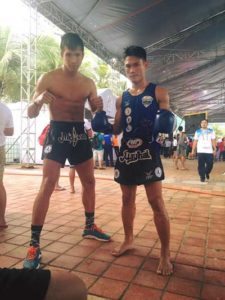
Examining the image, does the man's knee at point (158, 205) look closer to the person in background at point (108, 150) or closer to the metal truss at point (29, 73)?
the metal truss at point (29, 73)

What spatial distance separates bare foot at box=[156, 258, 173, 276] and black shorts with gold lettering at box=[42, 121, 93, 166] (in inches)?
45.0

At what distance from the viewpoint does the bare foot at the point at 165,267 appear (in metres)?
2.29

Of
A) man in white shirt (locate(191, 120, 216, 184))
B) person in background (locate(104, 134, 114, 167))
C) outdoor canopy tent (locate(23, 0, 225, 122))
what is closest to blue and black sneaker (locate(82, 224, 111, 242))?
man in white shirt (locate(191, 120, 216, 184))

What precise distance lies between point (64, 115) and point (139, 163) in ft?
2.79

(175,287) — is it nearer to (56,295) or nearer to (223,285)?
(223,285)

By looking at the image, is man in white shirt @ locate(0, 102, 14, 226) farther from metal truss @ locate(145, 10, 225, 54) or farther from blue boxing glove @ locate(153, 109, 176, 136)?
metal truss @ locate(145, 10, 225, 54)

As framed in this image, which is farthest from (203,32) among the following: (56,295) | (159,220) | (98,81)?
(56,295)

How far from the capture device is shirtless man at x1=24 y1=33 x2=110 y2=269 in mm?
2639

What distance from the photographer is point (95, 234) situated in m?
3.04

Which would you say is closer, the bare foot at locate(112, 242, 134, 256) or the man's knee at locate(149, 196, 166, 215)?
the man's knee at locate(149, 196, 166, 215)

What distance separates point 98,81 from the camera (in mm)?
17562

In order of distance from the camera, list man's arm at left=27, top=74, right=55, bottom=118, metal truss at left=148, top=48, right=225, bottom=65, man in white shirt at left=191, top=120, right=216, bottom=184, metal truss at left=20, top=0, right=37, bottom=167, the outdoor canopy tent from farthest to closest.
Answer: metal truss at left=148, top=48, right=225, bottom=65, metal truss at left=20, top=0, right=37, bottom=167, the outdoor canopy tent, man in white shirt at left=191, top=120, right=216, bottom=184, man's arm at left=27, top=74, right=55, bottom=118

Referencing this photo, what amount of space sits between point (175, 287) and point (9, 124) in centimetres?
247

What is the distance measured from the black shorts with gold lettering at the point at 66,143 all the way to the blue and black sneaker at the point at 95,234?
697 mm
